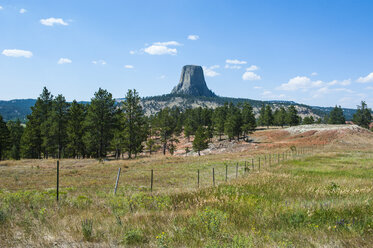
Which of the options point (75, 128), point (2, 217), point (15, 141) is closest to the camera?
point (2, 217)

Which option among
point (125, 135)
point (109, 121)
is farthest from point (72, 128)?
point (125, 135)

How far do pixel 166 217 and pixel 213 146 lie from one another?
67.0m

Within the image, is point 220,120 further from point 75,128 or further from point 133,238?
point 133,238

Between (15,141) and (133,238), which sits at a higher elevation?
(133,238)

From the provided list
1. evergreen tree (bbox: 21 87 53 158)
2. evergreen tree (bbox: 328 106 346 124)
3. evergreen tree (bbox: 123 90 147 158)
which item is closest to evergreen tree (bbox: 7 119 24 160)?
evergreen tree (bbox: 21 87 53 158)

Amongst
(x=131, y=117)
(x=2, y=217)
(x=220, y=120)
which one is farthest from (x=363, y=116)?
(x=2, y=217)

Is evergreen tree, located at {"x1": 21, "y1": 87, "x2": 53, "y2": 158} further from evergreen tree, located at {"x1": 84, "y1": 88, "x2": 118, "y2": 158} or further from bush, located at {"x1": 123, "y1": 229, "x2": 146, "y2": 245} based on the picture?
bush, located at {"x1": 123, "y1": 229, "x2": 146, "y2": 245}

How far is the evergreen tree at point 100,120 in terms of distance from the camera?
4222cm

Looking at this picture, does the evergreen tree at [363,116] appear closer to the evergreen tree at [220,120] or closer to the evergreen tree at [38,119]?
the evergreen tree at [220,120]

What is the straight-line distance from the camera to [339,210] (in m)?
7.15

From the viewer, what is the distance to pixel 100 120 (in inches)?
1693

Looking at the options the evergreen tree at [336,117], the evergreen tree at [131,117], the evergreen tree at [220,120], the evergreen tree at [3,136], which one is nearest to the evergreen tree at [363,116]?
the evergreen tree at [336,117]

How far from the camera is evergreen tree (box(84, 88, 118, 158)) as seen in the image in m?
42.2

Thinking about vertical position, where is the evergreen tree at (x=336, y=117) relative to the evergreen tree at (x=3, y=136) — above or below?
above
